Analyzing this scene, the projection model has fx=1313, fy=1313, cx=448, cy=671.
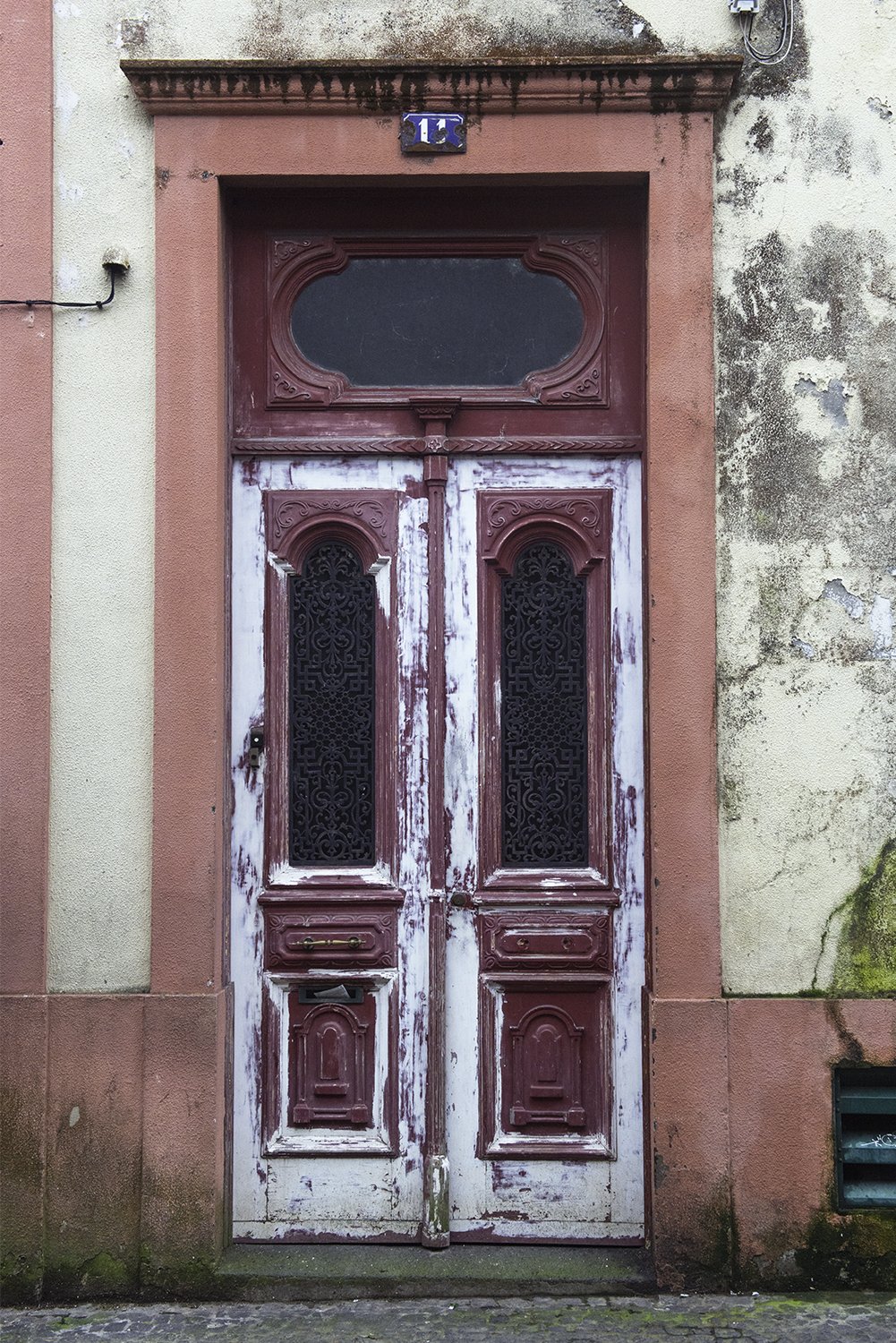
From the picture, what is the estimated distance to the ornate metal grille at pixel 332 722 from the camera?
4.90m

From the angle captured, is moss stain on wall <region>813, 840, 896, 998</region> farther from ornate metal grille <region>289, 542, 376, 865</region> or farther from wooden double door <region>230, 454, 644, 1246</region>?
ornate metal grille <region>289, 542, 376, 865</region>

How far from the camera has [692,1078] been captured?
450 cm

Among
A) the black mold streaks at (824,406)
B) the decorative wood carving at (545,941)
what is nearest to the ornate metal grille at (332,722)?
the decorative wood carving at (545,941)

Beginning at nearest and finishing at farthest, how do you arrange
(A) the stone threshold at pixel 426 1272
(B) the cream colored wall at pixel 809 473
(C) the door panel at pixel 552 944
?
(A) the stone threshold at pixel 426 1272, (B) the cream colored wall at pixel 809 473, (C) the door panel at pixel 552 944

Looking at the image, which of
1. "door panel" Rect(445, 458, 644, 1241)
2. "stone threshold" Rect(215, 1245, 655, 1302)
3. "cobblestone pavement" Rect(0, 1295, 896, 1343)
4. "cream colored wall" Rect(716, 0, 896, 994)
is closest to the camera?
"cobblestone pavement" Rect(0, 1295, 896, 1343)

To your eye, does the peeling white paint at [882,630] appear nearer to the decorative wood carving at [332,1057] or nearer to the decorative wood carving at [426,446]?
the decorative wood carving at [426,446]

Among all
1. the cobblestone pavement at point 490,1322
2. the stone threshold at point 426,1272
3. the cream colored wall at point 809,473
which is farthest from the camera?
the cream colored wall at point 809,473

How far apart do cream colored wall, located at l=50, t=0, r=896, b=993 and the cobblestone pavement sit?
106cm

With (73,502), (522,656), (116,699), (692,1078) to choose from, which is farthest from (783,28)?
(692,1078)

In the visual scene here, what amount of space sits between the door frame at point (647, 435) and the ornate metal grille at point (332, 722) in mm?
343

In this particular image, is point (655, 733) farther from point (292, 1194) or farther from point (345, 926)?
point (292, 1194)

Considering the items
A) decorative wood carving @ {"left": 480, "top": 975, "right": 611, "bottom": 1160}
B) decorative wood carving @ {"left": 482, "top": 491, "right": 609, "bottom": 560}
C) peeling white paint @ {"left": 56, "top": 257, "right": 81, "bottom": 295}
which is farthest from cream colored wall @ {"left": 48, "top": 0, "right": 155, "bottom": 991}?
decorative wood carving @ {"left": 480, "top": 975, "right": 611, "bottom": 1160}

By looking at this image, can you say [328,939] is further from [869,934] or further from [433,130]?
[433,130]

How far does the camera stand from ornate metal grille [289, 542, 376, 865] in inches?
193
